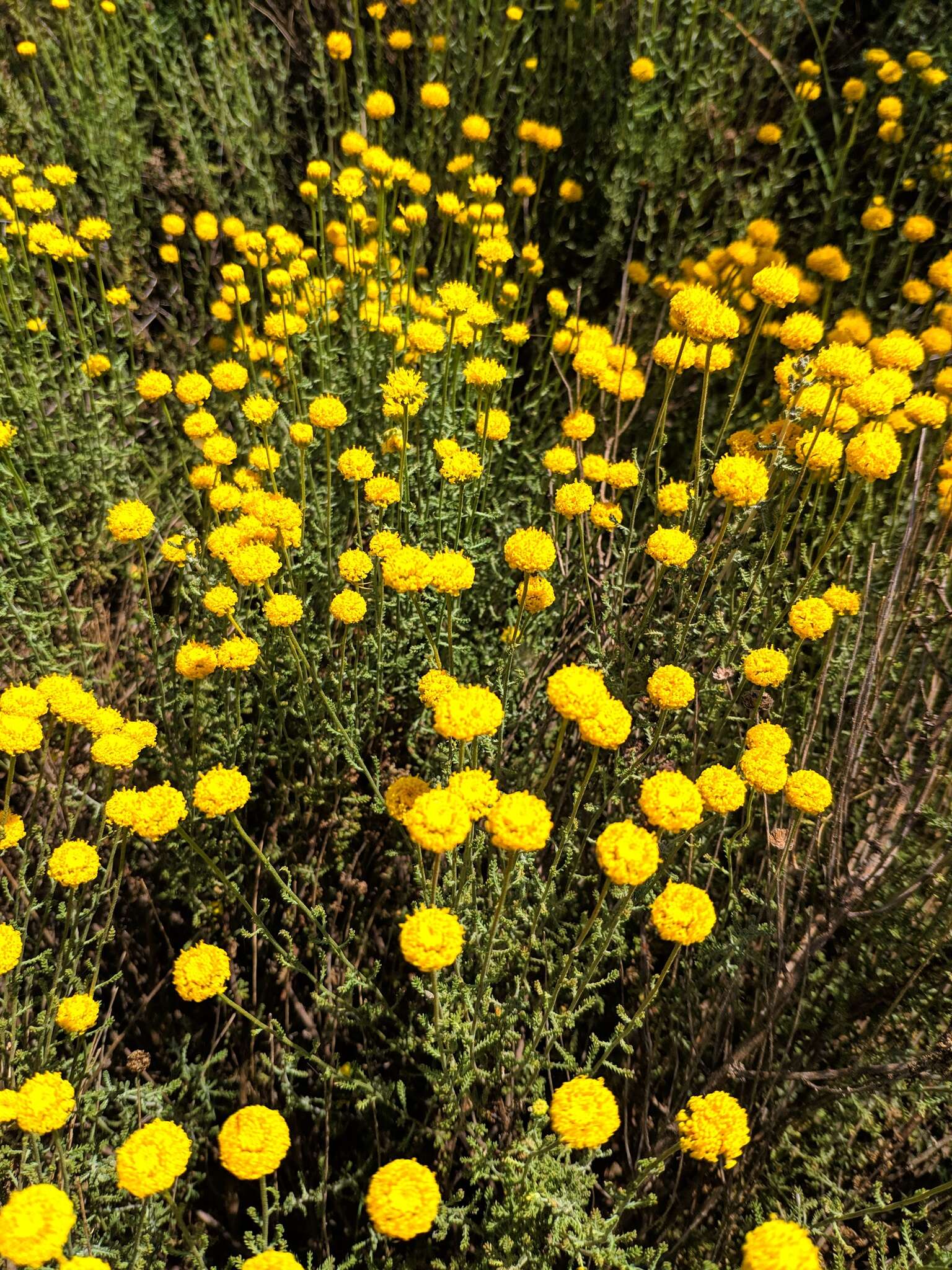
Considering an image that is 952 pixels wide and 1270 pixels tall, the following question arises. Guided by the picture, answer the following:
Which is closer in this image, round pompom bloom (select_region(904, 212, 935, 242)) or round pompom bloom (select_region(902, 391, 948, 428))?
round pompom bloom (select_region(902, 391, 948, 428))

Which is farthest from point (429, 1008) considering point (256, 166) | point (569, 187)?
point (256, 166)

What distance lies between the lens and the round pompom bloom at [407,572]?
91.7 inches

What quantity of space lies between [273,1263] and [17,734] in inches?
59.5

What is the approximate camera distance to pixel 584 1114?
1741mm

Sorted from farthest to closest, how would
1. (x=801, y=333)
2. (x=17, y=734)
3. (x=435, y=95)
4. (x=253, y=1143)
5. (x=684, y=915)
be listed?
(x=435, y=95) < (x=801, y=333) < (x=17, y=734) < (x=684, y=915) < (x=253, y=1143)

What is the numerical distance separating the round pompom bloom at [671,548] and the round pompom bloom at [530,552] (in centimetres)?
31

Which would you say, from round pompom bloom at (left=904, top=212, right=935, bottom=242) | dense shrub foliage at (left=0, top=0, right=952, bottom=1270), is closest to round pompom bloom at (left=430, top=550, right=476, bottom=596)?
dense shrub foliage at (left=0, top=0, right=952, bottom=1270)

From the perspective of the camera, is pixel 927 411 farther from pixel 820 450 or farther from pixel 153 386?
pixel 153 386

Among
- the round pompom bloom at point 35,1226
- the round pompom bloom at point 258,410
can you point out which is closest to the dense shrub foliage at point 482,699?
the round pompom bloom at point 35,1226

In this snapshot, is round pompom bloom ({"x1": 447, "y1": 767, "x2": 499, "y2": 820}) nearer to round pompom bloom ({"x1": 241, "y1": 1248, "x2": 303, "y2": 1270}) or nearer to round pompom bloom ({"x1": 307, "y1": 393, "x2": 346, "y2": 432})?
round pompom bloom ({"x1": 241, "y1": 1248, "x2": 303, "y2": 1270})

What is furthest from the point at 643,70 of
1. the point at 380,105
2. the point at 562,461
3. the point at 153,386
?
the point at 153,386

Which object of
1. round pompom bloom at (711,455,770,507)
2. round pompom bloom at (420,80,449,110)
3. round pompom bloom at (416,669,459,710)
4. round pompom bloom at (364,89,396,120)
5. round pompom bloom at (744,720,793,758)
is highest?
round pompom bloom at (420,80,449,110)

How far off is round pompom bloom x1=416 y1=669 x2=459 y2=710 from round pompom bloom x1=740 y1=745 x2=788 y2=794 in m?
0.78

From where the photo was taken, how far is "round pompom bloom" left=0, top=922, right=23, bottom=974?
218cm
